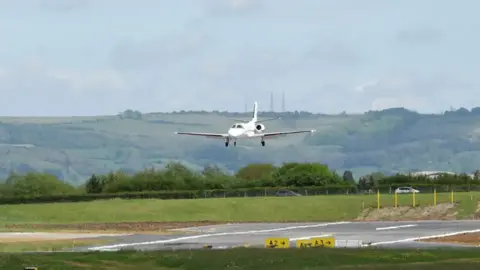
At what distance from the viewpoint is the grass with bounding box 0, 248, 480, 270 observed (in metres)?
46.4

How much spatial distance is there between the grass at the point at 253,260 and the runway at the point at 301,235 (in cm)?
874

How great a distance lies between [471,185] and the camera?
129m

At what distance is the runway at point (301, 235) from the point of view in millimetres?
65250

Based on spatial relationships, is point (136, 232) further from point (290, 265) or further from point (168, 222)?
point (290, 265)

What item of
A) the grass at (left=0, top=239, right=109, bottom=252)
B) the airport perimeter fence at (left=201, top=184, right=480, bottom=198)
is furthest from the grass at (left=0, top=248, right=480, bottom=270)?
the airport perimeter fence at (left=201, top=184, right=480, bottom=198)

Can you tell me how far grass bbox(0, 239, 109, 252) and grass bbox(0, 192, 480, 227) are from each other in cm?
3300

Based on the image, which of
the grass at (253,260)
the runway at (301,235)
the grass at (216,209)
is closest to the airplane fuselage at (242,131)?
the grass at (216,209)

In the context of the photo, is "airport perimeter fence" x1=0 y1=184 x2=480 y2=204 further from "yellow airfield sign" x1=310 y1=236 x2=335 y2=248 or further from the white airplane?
"yellow airfield sign" x1=310 y1=236 x2=335 y2=248

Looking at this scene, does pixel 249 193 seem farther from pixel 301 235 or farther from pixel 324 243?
pixel 324 243

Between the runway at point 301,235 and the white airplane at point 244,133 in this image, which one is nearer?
the runway at point 301,235

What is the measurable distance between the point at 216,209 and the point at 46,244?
140 feet

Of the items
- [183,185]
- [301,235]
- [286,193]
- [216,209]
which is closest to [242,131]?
[286,193]

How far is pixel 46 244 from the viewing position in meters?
68.2

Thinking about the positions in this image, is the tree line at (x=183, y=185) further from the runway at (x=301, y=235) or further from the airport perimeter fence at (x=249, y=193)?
the runway at (x=301, y=235)
